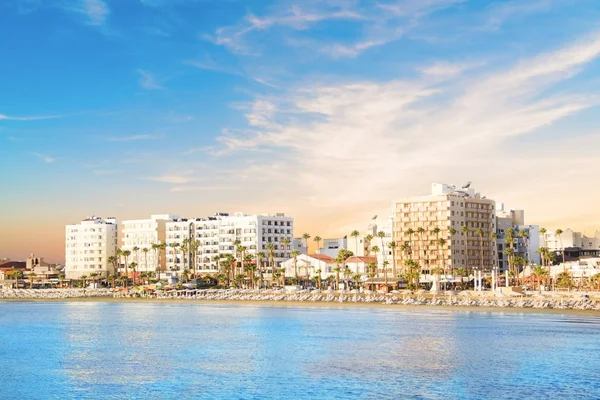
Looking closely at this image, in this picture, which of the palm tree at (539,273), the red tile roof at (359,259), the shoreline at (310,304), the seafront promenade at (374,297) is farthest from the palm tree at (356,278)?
the palm tree at (539,273)

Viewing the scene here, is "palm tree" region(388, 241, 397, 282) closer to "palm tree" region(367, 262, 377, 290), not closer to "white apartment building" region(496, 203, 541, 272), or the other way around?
"palm tree" region(367, 262, 377, 290)

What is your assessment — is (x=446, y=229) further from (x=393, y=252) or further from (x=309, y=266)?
(x=309, y=266)

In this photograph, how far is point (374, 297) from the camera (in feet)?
479

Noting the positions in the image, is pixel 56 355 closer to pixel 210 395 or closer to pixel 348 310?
pixel 210 395

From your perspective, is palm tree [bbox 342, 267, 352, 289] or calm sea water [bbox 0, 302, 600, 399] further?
palm tree [bbox 342, 267, 352, 289]

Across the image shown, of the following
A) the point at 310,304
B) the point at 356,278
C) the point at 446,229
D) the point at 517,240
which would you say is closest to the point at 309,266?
the point at 356,278

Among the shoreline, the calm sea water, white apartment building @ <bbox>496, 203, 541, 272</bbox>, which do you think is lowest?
the calm sea water

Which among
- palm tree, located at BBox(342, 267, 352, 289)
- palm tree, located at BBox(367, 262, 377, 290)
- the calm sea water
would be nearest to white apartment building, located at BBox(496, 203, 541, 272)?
palm tree, located at BBox(367, 262, 377, 290)

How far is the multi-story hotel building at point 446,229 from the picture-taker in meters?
179

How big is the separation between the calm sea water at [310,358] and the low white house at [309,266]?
244 ft

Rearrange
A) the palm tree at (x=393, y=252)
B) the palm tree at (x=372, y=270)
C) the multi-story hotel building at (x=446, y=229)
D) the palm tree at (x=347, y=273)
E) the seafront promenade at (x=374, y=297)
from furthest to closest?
1. the palm tree at (x=393, y=252)
2. the multi-story hotel building at (x=446, y=229)
3. the palm tree at (x=347, y=273)
4. the palm tree at (x=372, y=270)
5. the seafront promenade at (x=374, y=297)

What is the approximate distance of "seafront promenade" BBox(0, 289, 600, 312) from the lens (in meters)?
122

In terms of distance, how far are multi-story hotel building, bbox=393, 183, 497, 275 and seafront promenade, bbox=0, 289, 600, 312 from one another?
31742 millimetres

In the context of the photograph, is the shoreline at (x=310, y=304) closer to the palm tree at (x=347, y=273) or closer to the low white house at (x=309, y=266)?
the palm tree at (x=347, y=273)
